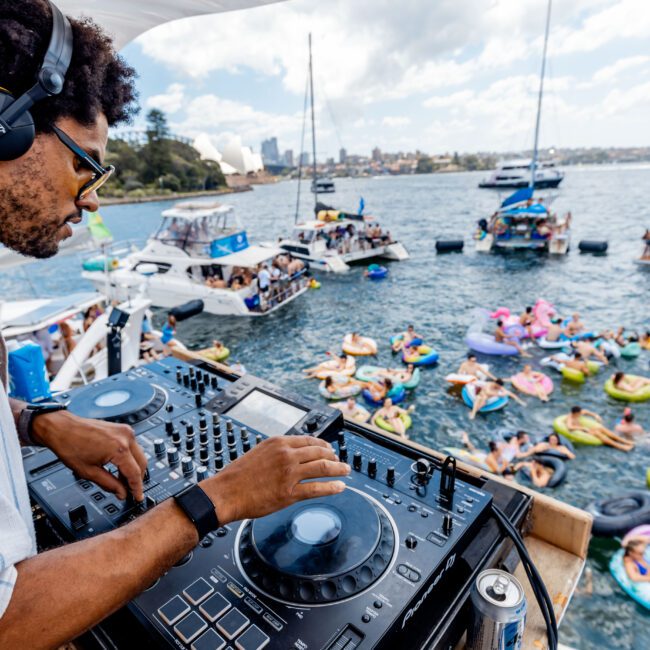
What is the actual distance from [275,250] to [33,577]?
63.9 feet

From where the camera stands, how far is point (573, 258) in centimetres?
2912

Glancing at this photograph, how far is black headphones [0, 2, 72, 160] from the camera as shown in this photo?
106cm

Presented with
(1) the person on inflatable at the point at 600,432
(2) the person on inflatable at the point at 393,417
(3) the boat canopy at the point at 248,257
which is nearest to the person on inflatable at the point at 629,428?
(1) the person on inflatable at the point at 600,432

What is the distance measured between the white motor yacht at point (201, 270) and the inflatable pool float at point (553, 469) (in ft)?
40.7

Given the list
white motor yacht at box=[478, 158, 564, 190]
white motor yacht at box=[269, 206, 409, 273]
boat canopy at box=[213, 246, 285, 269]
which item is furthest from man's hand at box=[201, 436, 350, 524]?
white motor yacht at box=[478, 158, 564, 190]

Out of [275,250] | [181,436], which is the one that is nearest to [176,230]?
[275,250]

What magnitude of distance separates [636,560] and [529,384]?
6231 millimetres

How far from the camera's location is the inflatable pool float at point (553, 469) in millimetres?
8500

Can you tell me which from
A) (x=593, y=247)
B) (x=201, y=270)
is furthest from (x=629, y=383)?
(x=593, y=247)

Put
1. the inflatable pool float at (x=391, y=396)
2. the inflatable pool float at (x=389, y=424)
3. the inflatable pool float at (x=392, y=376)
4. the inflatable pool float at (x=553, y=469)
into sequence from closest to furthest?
the inflatable pool float at (x=553, y=469) < the inflatable pool float at (x=389, y=424) < the inflatable pool float at (x=391, y=396) < the inflatable pool float at (x=392, y=376)

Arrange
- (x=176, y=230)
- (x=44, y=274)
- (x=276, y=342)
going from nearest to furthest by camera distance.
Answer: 1. (x=276, y=342)
2. (x=176, y=230)
3. (x=44, y=274)

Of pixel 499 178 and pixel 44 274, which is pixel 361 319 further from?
pixel 499 178

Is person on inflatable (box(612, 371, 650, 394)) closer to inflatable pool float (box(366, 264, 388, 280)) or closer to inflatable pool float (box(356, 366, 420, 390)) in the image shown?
inflatable pool float (box(356, 366, 420, 390))

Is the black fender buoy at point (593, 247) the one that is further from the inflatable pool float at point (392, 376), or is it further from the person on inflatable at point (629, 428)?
the person on inflatable at point (629, 428)
